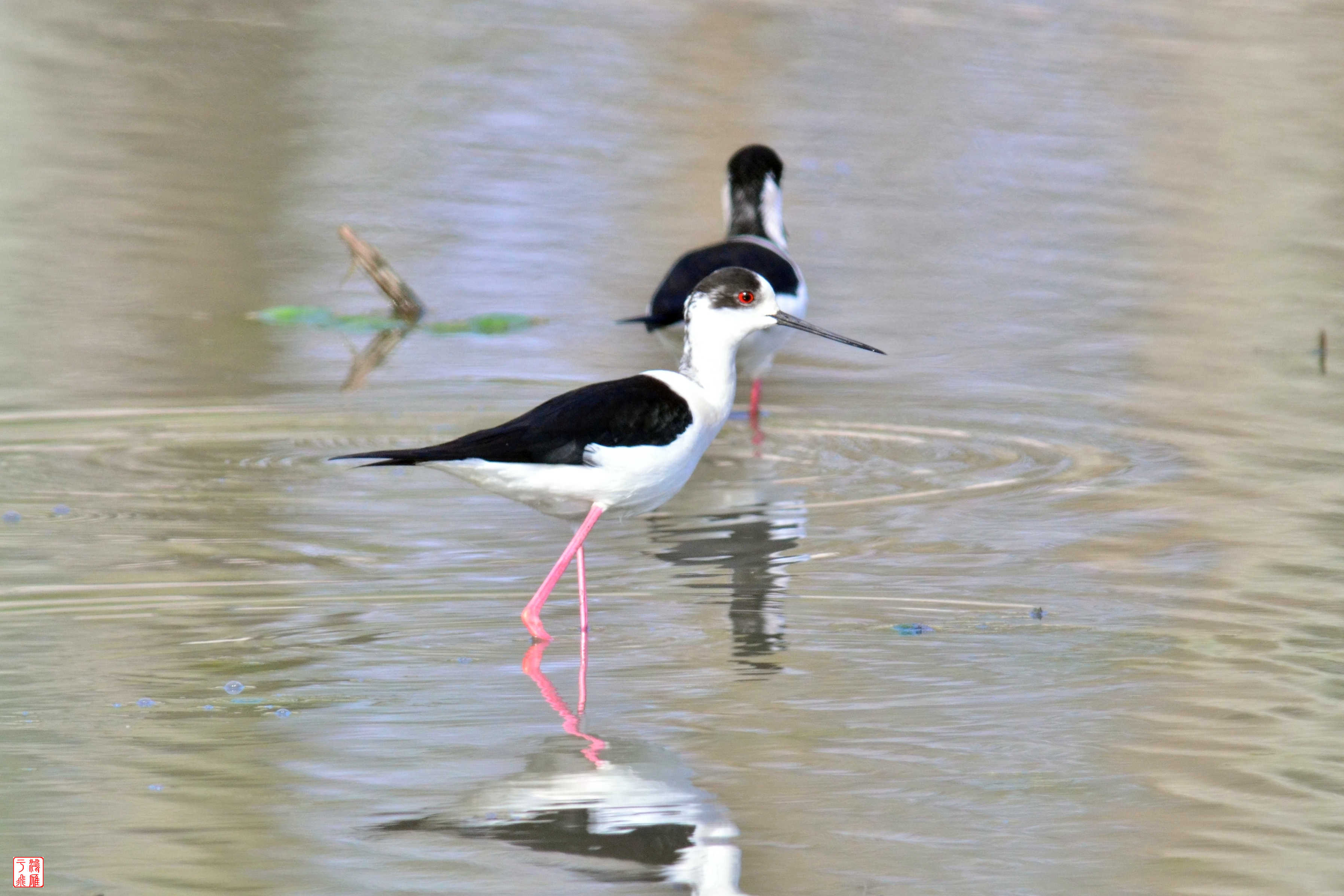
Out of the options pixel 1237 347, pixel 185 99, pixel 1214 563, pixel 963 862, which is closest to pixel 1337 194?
pixel 1237 347

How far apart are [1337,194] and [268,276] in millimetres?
6885

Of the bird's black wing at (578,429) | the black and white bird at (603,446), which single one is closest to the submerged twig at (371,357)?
the black and white bird at (603,446)

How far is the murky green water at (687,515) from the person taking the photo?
4348mm

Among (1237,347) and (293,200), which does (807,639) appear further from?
(293,200)

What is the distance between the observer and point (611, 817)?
171 inches

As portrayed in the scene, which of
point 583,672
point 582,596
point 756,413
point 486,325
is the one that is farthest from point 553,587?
point 486,325

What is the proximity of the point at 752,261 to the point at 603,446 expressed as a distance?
3.33 meters

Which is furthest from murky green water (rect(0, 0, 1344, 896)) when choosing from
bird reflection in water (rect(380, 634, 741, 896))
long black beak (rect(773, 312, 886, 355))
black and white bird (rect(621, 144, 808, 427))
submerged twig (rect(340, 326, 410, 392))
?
long black beak (rect(773, 312, 886, 355))

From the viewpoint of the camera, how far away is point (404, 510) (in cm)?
711

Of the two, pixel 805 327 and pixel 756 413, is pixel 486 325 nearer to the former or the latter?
pixel 756 413

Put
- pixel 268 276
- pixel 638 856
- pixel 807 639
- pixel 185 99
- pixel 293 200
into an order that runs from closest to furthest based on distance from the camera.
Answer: pixel 638 856 < pixel 807 639 < pixel 268 276 < pixel 293 200 < pixel 185 99

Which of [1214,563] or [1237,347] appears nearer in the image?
[1214,563]

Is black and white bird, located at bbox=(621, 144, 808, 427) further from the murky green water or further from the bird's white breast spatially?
the bird's white breast

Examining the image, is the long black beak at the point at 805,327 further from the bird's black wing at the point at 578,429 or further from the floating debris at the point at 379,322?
the floating debris at the point at 379,322
